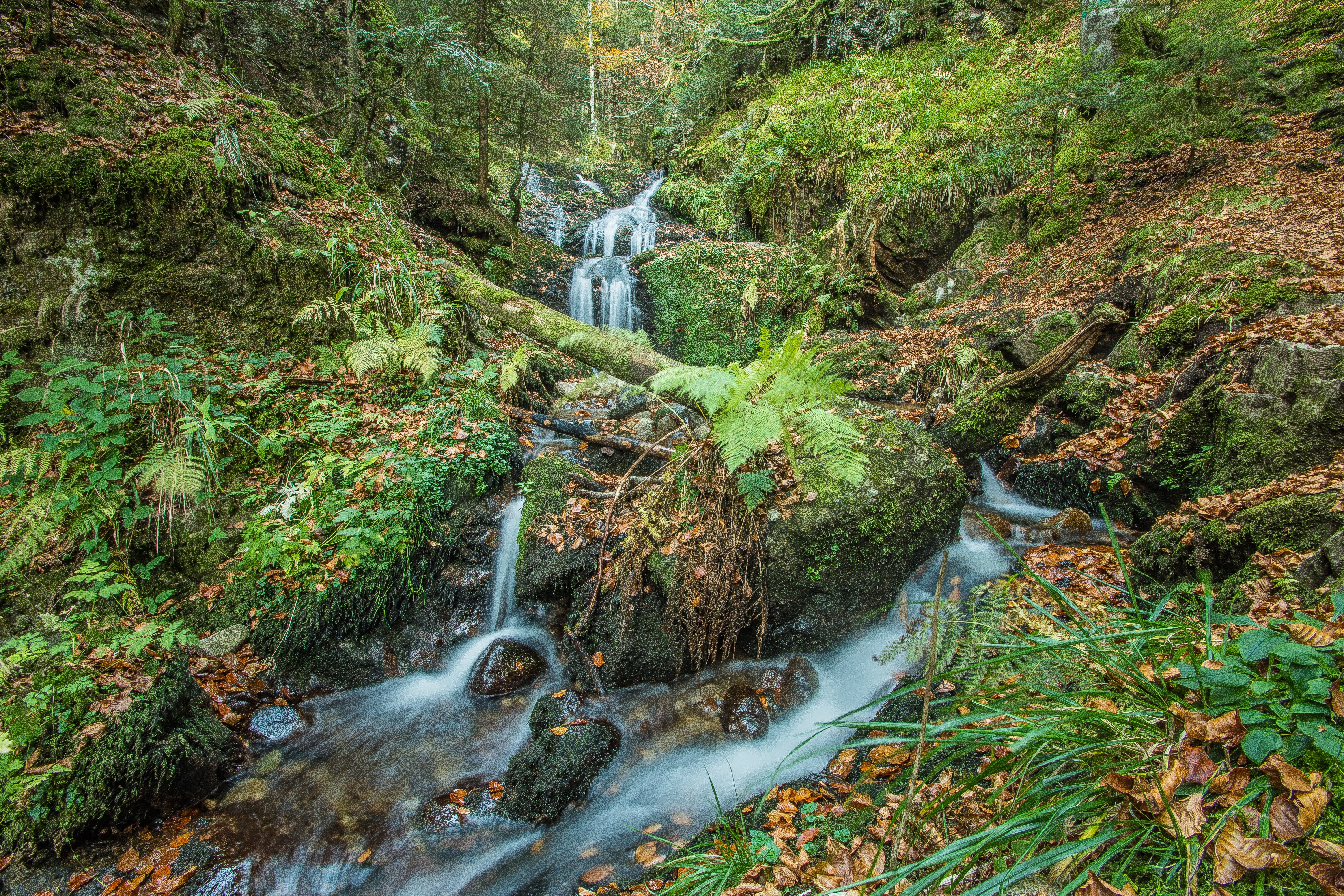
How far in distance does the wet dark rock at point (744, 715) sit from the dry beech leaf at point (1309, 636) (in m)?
2.87

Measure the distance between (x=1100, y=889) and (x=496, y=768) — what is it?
354cm

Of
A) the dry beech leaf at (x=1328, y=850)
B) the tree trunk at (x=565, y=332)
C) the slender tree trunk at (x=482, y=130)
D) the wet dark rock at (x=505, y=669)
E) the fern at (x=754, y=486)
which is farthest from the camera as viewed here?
the slender tree trunk at (x=482, y=130)

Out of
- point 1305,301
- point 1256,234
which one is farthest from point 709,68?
point 1305,301

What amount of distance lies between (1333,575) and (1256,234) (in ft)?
16.2

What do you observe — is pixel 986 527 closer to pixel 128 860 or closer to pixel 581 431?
pixel 581 431

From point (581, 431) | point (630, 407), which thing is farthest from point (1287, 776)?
point (630, 407)

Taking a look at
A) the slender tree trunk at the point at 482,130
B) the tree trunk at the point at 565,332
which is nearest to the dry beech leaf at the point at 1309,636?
the tree trunk at the point at 565,332

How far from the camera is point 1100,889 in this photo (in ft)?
4.05

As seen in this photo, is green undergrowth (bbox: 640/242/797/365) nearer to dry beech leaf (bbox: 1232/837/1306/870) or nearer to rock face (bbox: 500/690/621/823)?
rock face (bbox: 500/690/621/823)

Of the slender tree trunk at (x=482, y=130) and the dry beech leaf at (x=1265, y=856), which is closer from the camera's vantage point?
the dry beech leaf at (x=1265, y=856)

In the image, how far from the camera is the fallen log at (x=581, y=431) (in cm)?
526

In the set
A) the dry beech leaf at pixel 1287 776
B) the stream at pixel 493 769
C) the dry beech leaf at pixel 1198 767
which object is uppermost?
the dry beech leaf at pixel 1287 776

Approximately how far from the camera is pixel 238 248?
5094 mm

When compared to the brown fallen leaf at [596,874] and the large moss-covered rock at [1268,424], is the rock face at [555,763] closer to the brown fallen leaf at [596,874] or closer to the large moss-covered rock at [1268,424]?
the brown fallen leaf at [596,874]
